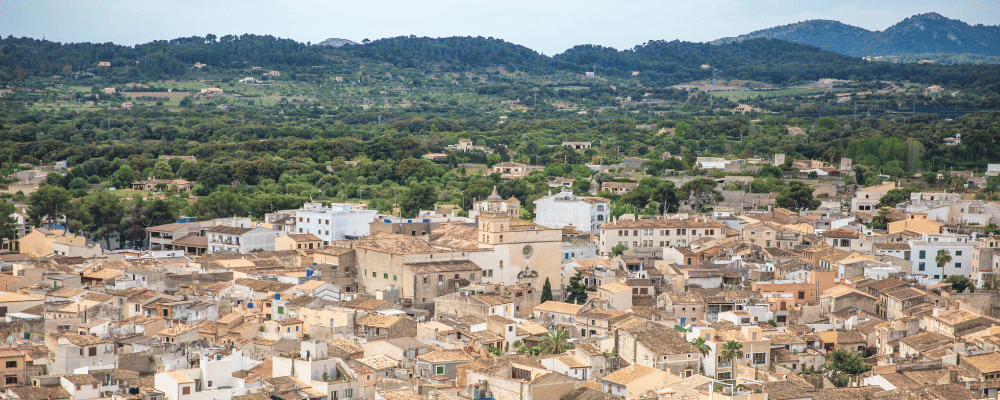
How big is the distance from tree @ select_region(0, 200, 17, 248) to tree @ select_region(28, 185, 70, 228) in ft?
3.18

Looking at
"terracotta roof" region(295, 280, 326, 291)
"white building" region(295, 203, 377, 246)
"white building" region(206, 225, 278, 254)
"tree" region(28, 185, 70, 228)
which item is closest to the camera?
"terracotta roof" region(295, 280, 326, 291)

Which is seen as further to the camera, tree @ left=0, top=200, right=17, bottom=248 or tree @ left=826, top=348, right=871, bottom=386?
tree @ left=0, top=200, right=17, bottom=248

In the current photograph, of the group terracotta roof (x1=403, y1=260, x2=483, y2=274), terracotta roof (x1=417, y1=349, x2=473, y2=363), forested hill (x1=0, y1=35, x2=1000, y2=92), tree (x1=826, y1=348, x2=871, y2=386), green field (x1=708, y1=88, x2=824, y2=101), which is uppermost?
forested hill (x1=0, y1=35, x2=1000, y2=92)

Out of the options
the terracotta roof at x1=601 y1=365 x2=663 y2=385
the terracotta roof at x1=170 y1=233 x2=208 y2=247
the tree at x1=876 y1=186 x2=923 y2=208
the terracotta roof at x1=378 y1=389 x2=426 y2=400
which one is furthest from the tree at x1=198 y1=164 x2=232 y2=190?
the terracotta roof at x1=601 y1=365 x2=663 y2=385

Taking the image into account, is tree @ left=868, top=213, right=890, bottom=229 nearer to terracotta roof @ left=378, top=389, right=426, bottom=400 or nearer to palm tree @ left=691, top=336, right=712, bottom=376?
palm tree @ left=691, top=336, right=712, bottom=376

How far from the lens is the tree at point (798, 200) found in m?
47.0

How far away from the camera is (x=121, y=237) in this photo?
4247 centimetres

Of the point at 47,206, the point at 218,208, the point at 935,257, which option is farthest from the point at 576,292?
the point at 47,206

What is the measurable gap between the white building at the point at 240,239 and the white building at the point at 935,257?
1944 centimetres

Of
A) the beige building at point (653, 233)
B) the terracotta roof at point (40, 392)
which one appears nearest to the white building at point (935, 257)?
the beige building at point (653, 233)

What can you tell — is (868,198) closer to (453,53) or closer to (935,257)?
(935,257)

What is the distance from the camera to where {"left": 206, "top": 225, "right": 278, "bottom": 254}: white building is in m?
37.6

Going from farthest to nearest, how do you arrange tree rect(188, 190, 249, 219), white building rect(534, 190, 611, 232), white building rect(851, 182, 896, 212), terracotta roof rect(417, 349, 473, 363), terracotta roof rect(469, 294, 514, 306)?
tree rect(188, 190, 249, 219), white building rect(851, 182, 896, 212), white building rect(534, 190, 611, 232), terracotta roof rect(469, 294, 514, 306), terracotta roof rect(417, 349, 473, 363)

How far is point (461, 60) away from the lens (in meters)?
150
